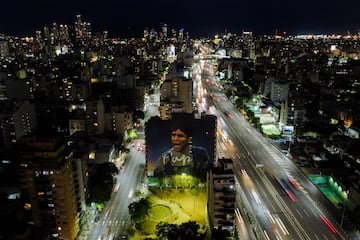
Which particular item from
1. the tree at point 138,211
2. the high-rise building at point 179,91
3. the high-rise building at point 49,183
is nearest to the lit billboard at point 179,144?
the tree at point 138,211

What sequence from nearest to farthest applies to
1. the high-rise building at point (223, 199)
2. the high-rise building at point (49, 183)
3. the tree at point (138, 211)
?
the high-rise building at point (49, 183)
the high-rise building at point (223, 199)
the tree at point (138, 211)

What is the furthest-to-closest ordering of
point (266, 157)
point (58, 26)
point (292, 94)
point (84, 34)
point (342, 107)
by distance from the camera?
point (84, 34)
point (58, 26)
point (342, 107)
point (292, 94)
point (266, 157)

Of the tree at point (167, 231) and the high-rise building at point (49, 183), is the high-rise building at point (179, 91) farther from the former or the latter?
the high-rise building at point (49, 183)

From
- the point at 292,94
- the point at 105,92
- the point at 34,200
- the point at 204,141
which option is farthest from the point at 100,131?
the point at 292,94

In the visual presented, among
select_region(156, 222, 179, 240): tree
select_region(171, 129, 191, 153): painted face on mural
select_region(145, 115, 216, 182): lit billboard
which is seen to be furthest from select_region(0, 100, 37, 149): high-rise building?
select_region(156, 222, 179, 240): tree

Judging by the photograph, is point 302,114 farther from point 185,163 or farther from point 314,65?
point 314,65

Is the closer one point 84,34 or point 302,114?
point 302,114
